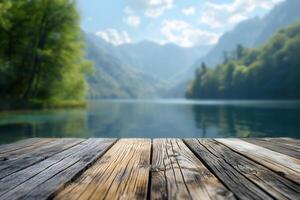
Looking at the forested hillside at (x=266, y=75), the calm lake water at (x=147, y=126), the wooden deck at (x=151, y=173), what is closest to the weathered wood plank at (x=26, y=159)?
the wooden deck at (x=151, y=173)

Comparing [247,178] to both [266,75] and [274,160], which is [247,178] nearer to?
[274,160]

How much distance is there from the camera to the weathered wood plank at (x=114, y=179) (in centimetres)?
171

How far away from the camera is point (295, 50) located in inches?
3346

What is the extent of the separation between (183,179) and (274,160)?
1099 millimetres

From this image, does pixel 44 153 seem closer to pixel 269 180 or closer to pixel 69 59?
pixel 269 180

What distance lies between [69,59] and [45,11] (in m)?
6.70

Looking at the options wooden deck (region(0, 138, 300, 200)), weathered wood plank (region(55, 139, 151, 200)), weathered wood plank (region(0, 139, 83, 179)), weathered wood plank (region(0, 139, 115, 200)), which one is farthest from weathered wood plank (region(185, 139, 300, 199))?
weathered wood plank (region(0, 139, 83, 179))

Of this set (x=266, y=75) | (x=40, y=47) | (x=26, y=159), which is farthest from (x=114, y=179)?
(x=266, y=75)

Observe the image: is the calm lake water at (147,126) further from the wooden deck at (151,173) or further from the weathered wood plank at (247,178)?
the weathered wood plank at (247,178)

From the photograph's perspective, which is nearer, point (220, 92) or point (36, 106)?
point (36, 106)

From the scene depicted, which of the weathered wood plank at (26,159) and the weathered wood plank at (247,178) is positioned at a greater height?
the weathered wood plank at (26,159)

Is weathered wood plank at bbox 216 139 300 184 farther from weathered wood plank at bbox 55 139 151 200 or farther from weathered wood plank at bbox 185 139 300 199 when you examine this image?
weathered wood plank at bbox 55 139 151 200

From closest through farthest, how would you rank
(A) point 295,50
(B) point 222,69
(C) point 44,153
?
1. (C) point 44,153
2. (A) point 295,50
3. (B) point 222,69

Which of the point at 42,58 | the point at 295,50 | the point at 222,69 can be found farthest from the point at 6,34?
the point at 222,69
